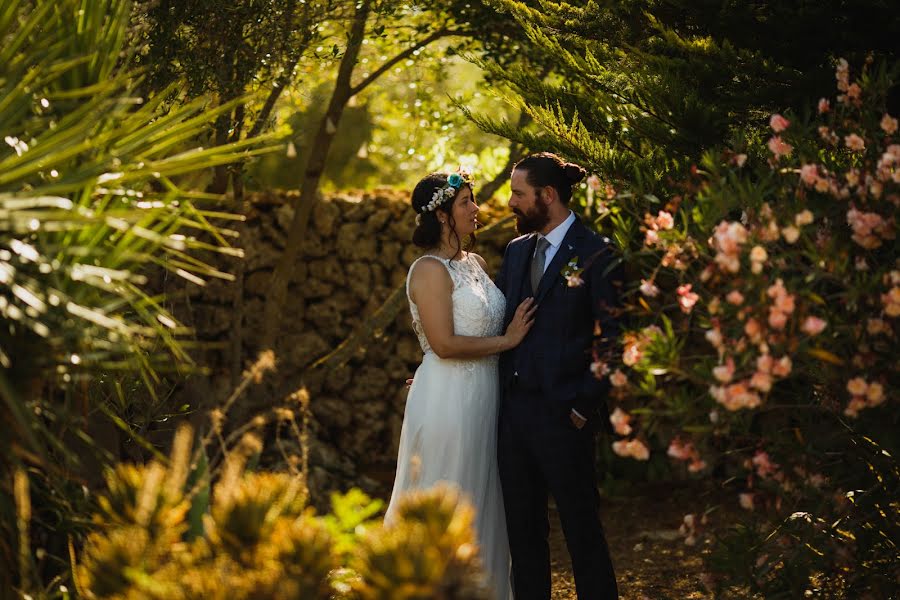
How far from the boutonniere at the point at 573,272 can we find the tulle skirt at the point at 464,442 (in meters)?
0.60

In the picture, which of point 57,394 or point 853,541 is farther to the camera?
point 853,541

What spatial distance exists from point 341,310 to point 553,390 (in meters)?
4.53

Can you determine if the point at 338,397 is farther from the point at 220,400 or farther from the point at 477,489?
the point at 477,489

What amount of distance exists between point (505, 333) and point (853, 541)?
142 centimetres

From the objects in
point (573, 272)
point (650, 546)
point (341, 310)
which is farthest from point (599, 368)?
point (341, 310)

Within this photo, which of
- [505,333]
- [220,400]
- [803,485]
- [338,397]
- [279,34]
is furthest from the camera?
[338,397]

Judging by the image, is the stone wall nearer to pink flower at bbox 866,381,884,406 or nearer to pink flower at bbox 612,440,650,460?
pink flower at bbox 612,440,650,460

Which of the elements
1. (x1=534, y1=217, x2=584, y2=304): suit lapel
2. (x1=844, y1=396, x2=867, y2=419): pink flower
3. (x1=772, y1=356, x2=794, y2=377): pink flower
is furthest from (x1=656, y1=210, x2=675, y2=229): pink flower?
(x1=534, y1=217, x2=584, y2=304): suit lapel

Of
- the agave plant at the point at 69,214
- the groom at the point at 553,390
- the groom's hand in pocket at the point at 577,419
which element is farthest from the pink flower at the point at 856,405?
the agave plant at the point at 69,214

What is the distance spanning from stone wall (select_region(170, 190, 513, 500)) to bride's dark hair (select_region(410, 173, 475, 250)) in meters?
3.63

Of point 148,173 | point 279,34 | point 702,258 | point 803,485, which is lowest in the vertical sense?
point 803,485

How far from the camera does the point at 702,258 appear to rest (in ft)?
10.1

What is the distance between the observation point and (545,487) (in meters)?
3.99

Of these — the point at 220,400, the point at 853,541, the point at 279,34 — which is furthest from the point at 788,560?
the point at 220,400
